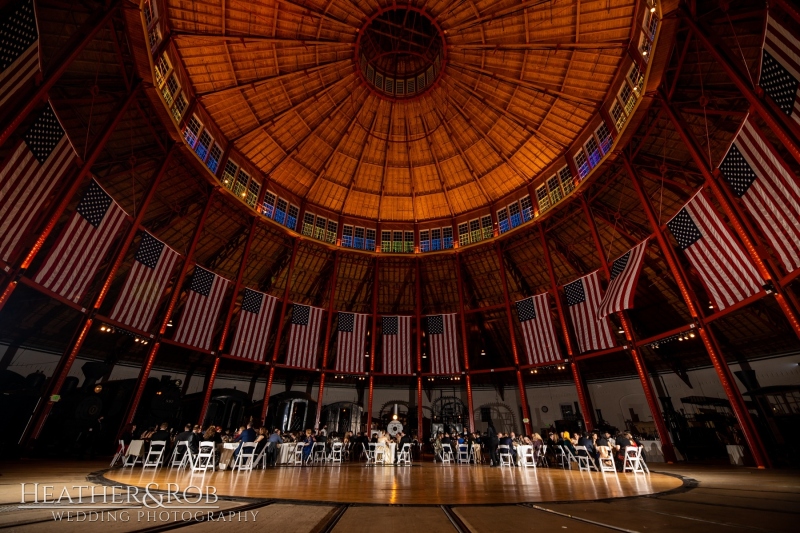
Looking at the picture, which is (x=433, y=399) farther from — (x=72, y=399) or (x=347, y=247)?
(x=72, y=399)

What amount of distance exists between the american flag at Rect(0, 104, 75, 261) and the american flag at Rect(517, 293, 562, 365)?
2236 centimetres

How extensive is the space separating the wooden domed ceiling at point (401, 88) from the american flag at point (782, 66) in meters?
8.87

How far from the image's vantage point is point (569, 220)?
22.4 m

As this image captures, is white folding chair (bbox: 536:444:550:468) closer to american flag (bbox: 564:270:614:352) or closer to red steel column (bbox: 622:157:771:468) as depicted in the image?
american flag (bbox: 564:270:614:352)

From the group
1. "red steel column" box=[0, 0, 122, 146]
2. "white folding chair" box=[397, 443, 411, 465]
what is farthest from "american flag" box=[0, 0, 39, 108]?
"white folding chair" box=[397, 443, 411, 465]

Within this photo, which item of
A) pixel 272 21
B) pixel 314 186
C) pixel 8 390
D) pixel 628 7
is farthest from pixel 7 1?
pixel 628 7

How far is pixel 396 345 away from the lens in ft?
78.2

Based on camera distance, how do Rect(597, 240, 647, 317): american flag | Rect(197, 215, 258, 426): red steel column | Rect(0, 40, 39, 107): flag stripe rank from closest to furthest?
Rect(0, 40, 39, 107): flag stripe → Rect(597, 240, 647, 317): american flag → Rect(197, 215, 258, 426): red steel column

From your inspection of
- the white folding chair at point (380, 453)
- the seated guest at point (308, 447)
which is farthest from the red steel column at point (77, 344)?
the white folding chair at point (380, 453)

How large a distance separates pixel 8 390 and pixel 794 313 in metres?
29.3

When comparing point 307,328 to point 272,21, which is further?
point 307,328

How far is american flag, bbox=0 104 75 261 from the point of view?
9.48 m

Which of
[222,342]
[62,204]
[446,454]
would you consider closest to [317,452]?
[446,454]

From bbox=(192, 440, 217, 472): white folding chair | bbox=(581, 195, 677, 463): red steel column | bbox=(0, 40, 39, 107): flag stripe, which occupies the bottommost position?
bbox=(192, 440, 217, 472): white folding chair
